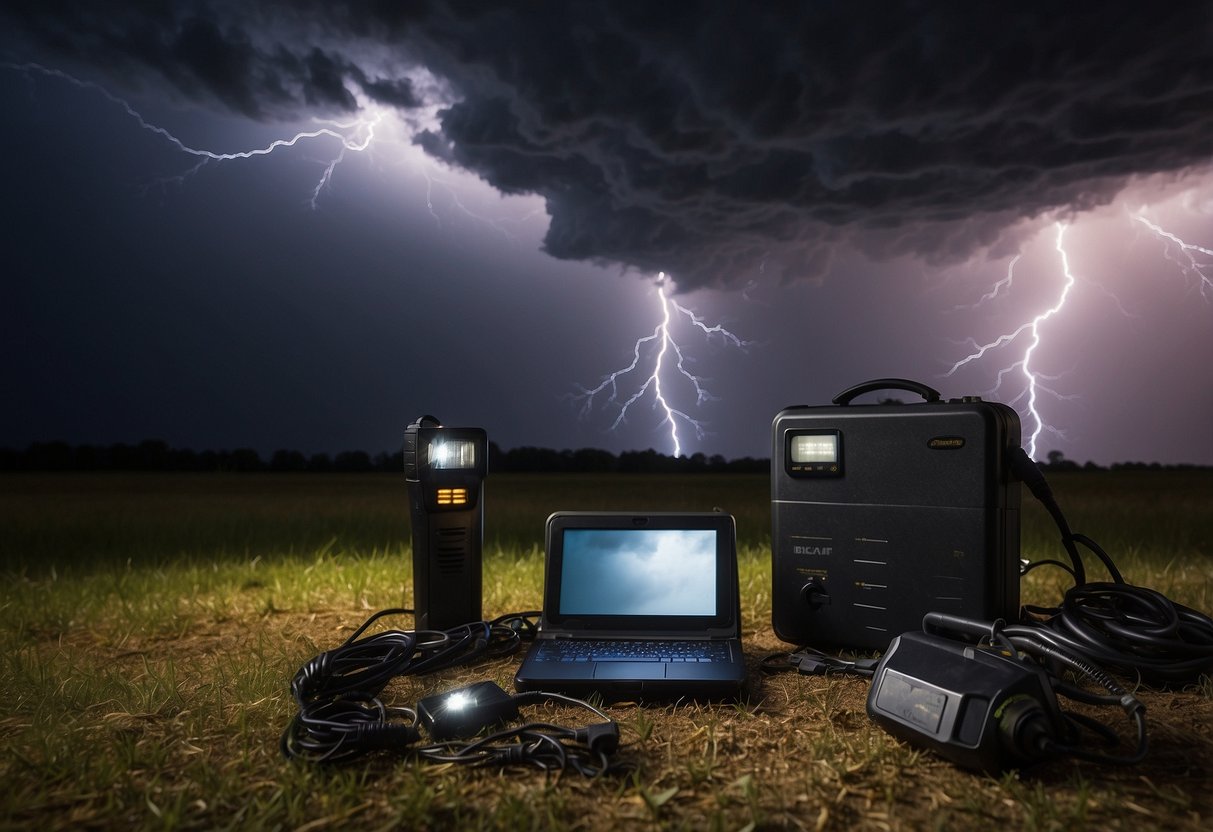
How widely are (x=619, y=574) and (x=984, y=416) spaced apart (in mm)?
1300

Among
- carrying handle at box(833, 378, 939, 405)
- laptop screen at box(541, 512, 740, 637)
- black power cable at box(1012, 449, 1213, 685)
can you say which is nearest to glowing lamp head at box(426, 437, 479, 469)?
laptop screen at box(541, 512, 740, 637)

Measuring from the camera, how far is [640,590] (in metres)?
2.33

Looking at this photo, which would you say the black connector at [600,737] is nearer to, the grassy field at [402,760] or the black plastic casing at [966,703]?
the grassy field at [402,760]

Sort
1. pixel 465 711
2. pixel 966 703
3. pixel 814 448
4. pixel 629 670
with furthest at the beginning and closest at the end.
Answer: pixel 814 448 < pixel 629 670 < pixel 465 711 < pixel 966 703

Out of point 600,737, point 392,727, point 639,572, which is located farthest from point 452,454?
point 600,737

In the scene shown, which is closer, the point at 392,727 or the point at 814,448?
the point at 392,727

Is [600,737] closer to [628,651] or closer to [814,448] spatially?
[628,651]

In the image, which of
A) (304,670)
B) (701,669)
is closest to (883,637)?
(701,669)

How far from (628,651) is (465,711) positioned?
2.00 feet

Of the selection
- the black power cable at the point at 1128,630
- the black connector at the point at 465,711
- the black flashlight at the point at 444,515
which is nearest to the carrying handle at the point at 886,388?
the black power cable at the point at 1128,630

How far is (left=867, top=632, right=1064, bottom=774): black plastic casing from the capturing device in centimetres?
152

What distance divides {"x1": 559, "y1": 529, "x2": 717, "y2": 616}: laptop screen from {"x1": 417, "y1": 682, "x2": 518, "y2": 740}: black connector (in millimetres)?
531

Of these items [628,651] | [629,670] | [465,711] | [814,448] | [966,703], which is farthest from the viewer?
[814,448]

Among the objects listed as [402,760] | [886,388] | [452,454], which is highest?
[886,388]
